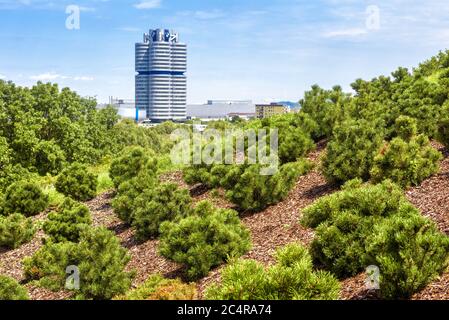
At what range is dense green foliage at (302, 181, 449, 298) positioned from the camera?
601 centimetres

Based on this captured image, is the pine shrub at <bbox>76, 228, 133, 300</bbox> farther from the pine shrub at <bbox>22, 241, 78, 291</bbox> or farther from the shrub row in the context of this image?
the shrub row

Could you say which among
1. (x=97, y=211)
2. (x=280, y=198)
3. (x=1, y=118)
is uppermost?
(x=1, y=118)

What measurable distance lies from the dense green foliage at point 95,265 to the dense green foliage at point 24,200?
780 cm

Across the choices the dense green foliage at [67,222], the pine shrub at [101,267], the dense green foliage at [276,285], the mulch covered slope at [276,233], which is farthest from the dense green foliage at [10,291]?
the dense green foliage at [276,285]

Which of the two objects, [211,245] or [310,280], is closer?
[310,280]

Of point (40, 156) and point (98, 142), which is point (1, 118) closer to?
point (40, 156)

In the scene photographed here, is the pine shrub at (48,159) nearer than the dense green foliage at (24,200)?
No

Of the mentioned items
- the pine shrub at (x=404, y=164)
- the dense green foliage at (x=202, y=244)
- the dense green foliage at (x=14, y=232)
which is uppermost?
the pine shrub at (x=404, y=164)

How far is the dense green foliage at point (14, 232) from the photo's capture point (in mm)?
13891

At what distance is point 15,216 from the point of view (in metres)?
14.4

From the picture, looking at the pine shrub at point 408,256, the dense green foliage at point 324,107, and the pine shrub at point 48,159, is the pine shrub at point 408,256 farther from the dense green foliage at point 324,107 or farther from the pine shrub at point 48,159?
the pine shrub at point 48,159

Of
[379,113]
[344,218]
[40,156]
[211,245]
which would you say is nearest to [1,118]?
[40,156]

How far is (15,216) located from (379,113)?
11.0 meters

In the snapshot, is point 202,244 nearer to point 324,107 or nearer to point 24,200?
point 324,107
